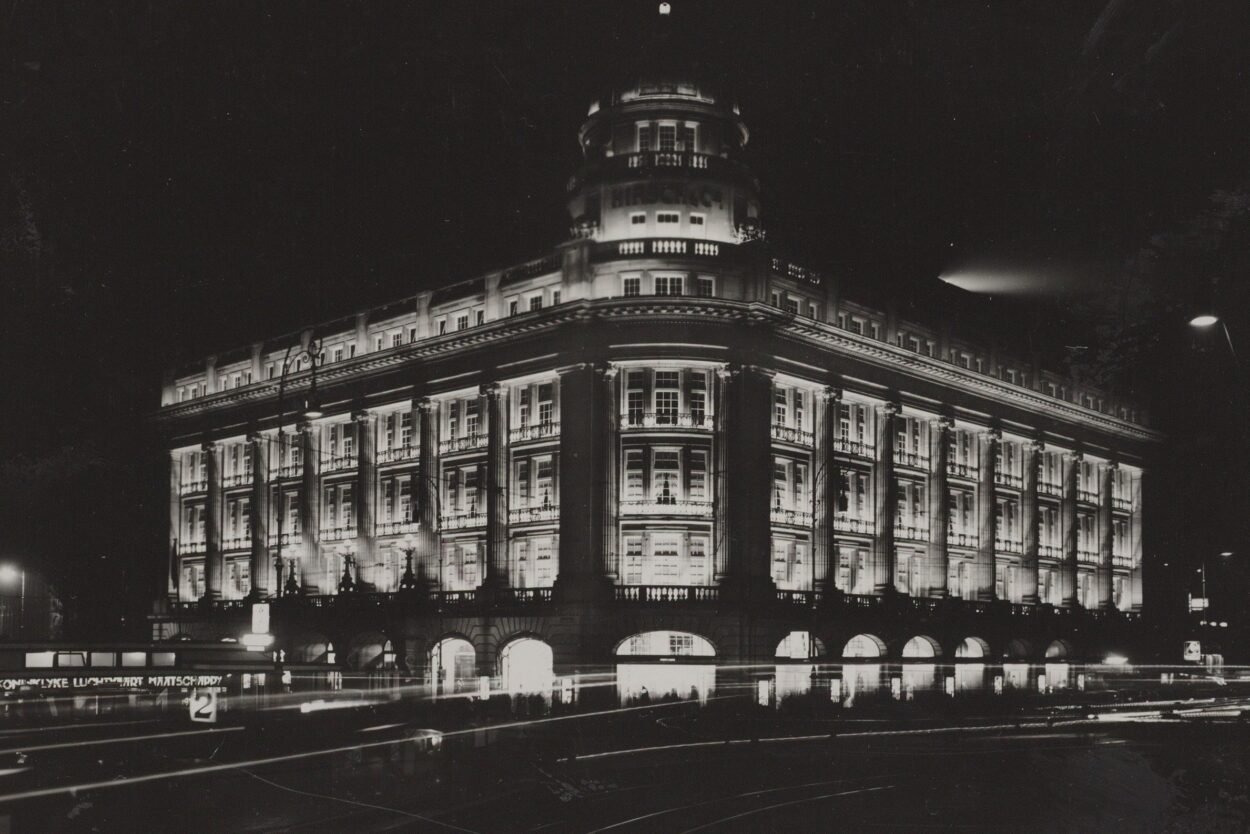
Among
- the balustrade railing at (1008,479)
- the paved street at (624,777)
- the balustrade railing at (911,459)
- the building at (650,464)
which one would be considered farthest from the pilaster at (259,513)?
the paved street at (624,777)

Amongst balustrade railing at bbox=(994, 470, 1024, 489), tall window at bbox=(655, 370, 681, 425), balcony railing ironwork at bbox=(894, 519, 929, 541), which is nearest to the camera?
tall window at bbox=(655, 370, 681, 425)

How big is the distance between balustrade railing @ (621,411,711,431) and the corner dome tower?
8456mm

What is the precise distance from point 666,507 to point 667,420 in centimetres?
414

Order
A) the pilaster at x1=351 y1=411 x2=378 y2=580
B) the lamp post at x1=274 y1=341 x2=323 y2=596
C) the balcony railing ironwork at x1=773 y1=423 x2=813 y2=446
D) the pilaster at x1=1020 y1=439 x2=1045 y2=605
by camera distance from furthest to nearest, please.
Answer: the pilaster at x1=1020 y1=439 x2=1045 y2=605
the pilaster at x1=351 y1=411 x2=378 y2=580
the balcony railing ironwork at x1=773 y1=423 x2=813 y2=446
the lamp post at x1=274 y1=341 x2=323 y2=596

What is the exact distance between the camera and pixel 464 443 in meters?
68.8

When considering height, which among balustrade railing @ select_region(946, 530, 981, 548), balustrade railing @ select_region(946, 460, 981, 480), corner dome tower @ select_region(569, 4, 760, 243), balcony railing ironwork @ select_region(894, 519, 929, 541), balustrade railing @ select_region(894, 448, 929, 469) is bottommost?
balustrade railing @ select_region(946, 530, 981, 548)

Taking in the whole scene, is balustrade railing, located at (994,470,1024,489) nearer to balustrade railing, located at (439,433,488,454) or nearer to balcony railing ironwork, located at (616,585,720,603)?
balcony railing ironwork, located at (616,585,720,603)

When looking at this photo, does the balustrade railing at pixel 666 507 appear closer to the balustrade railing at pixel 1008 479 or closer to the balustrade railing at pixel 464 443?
the balustrade railing at pixel 464 443

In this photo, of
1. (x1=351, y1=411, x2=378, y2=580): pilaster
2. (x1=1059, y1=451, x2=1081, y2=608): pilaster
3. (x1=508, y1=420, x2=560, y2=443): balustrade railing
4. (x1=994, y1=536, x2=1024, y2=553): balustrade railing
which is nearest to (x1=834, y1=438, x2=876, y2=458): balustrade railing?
(x1=994, y1=536, x2=1024, y2=553): balustrade railing

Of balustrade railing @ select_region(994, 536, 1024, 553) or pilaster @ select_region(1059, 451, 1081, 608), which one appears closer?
balustrade railing @ select_region(994, 536, 1024, 553)

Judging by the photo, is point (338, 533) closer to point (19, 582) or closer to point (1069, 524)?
point (19, 582)

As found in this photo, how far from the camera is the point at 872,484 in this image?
2736 inches

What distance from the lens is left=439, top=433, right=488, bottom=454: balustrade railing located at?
2670 inches

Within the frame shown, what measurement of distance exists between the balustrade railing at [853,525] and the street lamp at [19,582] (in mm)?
41127
